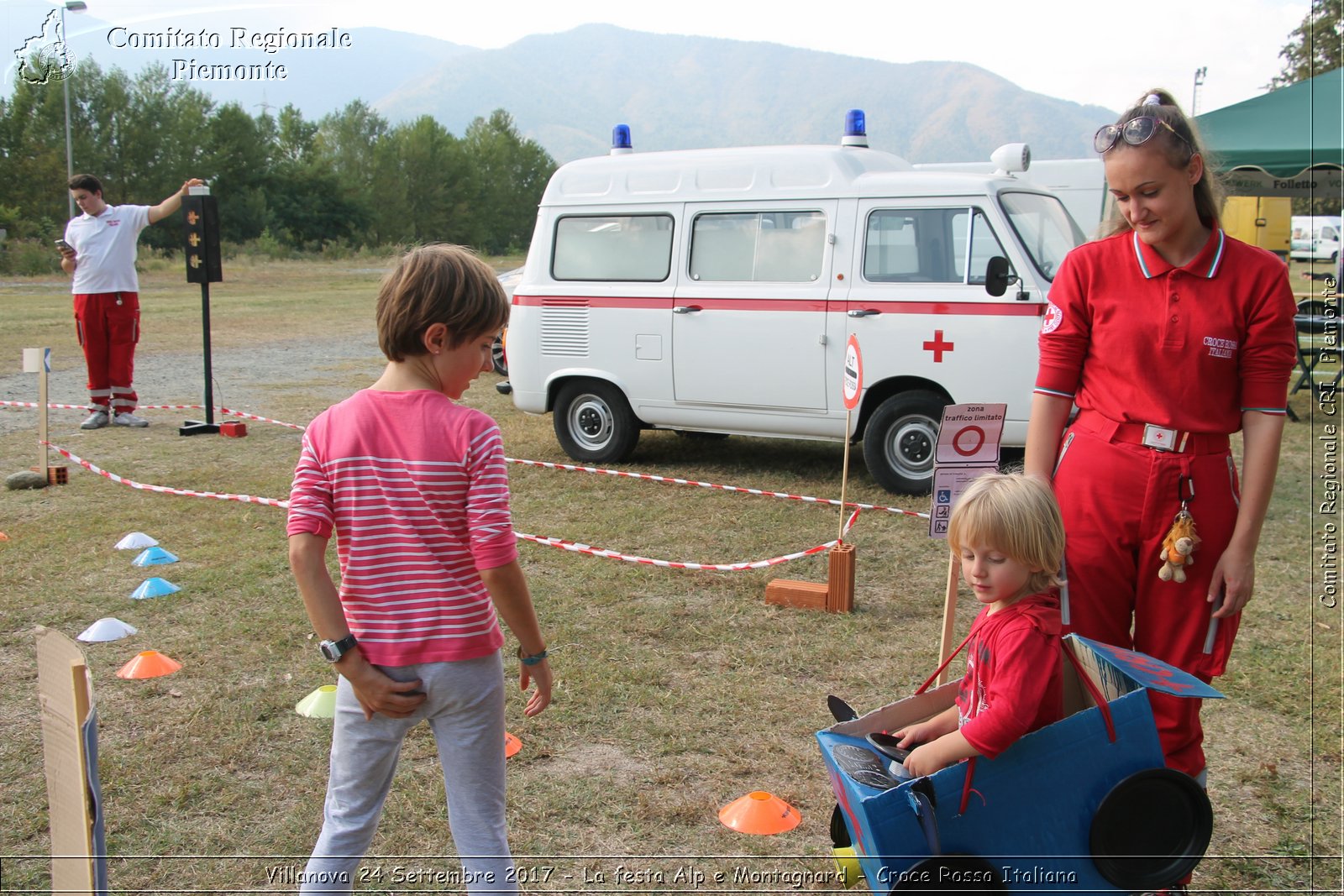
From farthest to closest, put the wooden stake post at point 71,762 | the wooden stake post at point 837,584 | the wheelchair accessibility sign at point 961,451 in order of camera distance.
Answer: the wooden stake post at point 837,584
the wheelchair accessibility sign at point 961,451
the wooden stake post at point 71,762

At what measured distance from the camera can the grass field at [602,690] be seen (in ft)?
10.5

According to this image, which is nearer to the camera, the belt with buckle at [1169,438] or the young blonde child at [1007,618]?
the young blonde child at [1007,618]

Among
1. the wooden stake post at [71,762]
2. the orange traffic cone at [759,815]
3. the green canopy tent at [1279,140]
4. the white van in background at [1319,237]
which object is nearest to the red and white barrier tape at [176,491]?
the orange traffic cone at [759,815]

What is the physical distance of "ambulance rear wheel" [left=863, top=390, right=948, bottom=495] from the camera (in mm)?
7609

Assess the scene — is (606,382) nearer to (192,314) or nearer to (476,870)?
(476,870)

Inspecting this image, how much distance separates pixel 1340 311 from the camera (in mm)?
11633

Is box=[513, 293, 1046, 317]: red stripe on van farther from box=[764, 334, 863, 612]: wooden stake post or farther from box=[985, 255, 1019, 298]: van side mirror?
box=[764, 334, 863, 612]: wooden stake post

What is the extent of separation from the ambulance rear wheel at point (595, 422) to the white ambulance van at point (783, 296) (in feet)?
0.05

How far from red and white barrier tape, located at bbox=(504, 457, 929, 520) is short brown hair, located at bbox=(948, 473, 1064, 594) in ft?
14.9

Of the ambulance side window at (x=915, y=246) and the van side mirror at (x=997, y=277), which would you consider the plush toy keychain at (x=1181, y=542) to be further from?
the ambulance side window at (x=915, y=246)

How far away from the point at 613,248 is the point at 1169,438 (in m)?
6.60

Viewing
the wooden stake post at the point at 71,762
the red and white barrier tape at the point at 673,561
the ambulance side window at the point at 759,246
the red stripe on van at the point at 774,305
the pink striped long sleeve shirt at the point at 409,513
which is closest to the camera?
the wooden stake post at the point at 71,762

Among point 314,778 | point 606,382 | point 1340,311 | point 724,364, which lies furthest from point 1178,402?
point 1340,311

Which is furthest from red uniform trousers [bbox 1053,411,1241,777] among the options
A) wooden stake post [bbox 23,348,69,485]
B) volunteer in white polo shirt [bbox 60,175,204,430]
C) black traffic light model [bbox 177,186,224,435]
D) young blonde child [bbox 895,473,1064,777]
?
volunteer in white polo shirt [bbox 60,175,204,430]
